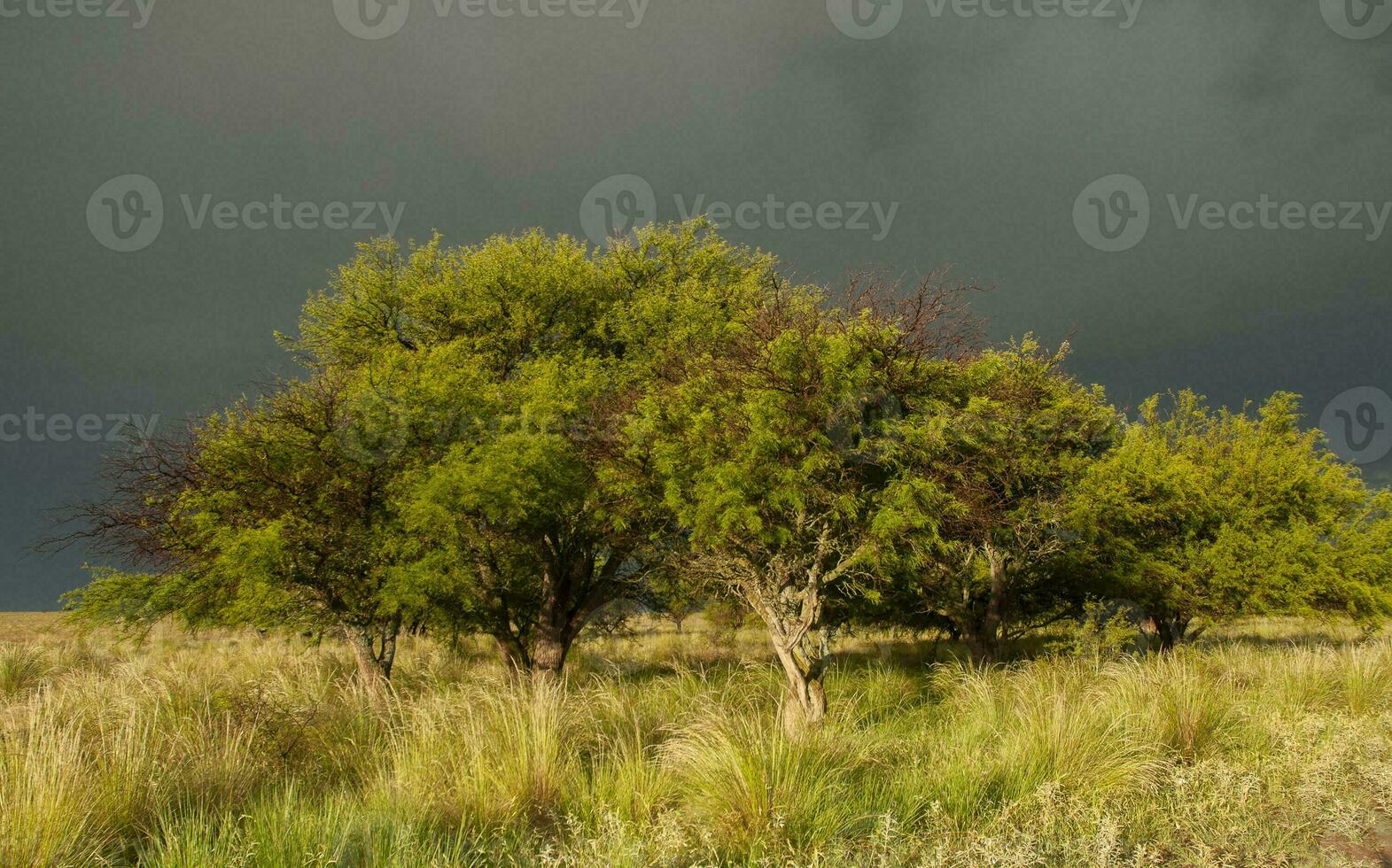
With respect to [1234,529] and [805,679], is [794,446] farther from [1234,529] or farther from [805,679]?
[1234,529]

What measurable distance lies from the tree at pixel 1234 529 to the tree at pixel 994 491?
1.15 meters

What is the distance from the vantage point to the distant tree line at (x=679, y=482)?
468 inches

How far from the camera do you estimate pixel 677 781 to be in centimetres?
680

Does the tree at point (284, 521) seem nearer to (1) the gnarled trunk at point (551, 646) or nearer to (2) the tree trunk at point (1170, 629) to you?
(1) the gnarled trunk at point (551, 646)

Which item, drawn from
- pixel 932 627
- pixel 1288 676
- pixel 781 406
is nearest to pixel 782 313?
pixel 781 406

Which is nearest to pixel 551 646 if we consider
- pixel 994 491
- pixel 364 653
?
Result: pixel 364 653

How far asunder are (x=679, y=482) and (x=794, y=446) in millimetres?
2151

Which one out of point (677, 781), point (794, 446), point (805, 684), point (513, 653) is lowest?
point (513, 653)

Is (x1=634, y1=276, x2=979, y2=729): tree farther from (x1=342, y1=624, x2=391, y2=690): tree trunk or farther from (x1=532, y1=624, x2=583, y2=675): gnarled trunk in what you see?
(x1=532, y1=624, x2=583, y2=675): gnarled trunk

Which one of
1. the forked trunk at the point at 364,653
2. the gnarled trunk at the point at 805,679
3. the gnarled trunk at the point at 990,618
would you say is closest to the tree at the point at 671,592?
the gnarled trunk at the point at 805,679

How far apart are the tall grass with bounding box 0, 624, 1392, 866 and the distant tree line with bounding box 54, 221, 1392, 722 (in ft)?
10.5

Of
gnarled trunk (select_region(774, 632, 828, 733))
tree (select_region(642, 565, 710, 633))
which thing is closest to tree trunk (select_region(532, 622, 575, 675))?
tree (select_region(642, 565, 710, 633))

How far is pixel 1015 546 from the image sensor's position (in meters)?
21.4

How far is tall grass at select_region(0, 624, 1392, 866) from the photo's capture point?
206 inches
